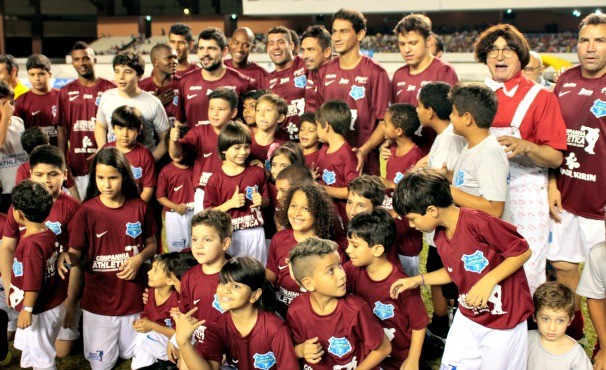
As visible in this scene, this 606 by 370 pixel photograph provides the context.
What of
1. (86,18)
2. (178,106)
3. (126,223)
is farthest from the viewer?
(86,18)

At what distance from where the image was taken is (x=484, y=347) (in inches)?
149

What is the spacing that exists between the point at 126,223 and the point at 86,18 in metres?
45.8

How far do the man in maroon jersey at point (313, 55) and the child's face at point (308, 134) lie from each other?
1005 millimetres

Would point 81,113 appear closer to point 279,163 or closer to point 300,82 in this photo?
point 300,82

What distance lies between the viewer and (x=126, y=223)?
5.00m

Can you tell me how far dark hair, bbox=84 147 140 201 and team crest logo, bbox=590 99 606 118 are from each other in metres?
3.75

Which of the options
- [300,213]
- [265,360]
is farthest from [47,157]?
[265,360]

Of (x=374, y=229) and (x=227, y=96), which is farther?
(x=227, y=96)

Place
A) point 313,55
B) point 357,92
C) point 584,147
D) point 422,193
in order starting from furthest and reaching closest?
point 313,55 → point 357,92 → point 584,147 → point 422,193

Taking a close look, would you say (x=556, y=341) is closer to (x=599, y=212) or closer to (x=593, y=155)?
(x=599, y=212)

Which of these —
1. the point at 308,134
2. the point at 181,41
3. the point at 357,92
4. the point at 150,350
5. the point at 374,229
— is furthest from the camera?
the point at 181,41

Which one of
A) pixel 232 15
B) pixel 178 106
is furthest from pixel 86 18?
Answer: pixel 178 106

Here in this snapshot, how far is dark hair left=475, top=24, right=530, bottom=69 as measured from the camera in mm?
4684

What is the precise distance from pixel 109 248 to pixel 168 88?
9.60 feet
